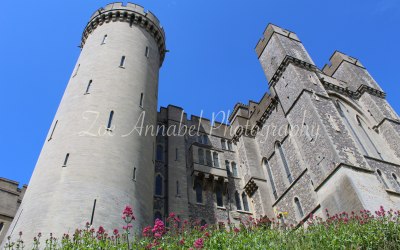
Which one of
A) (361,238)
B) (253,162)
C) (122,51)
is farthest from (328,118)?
(122,51)

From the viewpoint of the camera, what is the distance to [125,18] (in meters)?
22.9

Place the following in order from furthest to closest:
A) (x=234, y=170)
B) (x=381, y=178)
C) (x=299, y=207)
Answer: (x=234, y=170)
(x=299, y=207)
(x=381, y=178)

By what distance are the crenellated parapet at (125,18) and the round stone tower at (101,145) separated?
1.19 ft

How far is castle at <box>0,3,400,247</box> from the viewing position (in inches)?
543

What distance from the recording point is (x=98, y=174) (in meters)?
13.9

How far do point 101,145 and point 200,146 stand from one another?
10107 millimetres

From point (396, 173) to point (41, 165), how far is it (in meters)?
18.2

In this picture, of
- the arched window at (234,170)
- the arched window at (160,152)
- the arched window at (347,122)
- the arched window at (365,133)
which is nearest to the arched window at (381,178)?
the arched window at (347,122)

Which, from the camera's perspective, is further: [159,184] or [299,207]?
[159,184]

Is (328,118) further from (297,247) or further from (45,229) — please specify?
(45,229)

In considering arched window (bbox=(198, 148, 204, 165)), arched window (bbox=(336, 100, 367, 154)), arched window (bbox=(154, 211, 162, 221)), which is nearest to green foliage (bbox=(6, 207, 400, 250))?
arched window (bbox=(154, 211, 162, 221))

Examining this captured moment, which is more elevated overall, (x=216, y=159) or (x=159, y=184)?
(x=216, y=159)

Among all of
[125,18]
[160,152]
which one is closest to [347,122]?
[160,152]

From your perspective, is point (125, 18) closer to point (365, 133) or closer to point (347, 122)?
point (347, 122)
